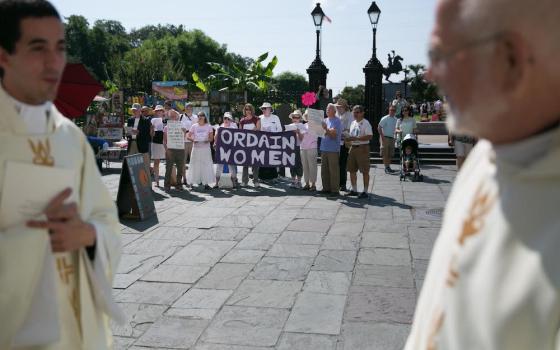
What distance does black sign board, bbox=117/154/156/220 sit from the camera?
880 centimetres

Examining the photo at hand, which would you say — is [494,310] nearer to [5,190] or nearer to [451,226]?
[451,226]

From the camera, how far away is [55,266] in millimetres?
1880

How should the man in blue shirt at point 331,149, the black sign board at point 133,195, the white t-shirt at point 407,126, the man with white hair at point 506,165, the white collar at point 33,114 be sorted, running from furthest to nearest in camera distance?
the white t-shirt at point 407,126 → the man in blue shirt at point 331,149 → the black sign board at point 133,195 → the white collar at point 33,114 → the man with white hair at point 506,165

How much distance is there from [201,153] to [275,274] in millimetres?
7072

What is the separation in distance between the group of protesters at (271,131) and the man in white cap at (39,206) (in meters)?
9.06

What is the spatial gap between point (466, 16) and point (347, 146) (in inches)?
406

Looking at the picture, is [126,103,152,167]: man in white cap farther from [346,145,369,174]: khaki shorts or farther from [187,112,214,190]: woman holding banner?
[346,145,369,174]: khaki shorts

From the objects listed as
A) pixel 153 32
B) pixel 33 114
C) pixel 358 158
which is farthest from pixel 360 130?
pixel 153 32

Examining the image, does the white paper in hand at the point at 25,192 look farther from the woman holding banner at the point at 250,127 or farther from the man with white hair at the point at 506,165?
the woman holding banner at the point at 250,127

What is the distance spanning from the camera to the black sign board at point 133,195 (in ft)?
28.9

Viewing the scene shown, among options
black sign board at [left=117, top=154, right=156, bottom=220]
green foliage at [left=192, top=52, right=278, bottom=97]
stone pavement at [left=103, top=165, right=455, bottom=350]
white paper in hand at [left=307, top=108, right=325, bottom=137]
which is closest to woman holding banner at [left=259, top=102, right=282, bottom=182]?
white paper in hand at [left=307, top=108, right=325, bottom=137]

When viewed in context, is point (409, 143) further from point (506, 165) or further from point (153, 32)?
point (153, 32)

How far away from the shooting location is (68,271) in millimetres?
1964

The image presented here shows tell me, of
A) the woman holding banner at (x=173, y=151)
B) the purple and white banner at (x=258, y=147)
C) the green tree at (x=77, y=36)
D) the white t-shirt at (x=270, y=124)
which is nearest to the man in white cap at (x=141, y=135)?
the woman holding banner at (x=173, y=151)
